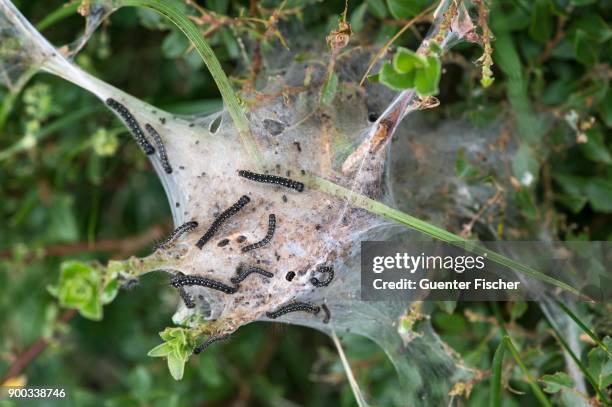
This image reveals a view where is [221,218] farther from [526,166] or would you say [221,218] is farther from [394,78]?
[526,166]

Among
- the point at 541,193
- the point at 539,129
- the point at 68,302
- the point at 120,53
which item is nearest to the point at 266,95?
the point at 68,302

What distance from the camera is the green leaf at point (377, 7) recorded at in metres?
3.20

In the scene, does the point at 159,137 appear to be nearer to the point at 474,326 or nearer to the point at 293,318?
the point at 293,318

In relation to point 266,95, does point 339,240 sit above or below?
below

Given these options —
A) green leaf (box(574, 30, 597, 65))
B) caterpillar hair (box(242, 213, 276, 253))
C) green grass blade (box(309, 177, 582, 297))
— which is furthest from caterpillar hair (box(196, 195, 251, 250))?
green leaf (box(574, 30, 597, 65))

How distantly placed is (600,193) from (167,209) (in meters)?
3.13

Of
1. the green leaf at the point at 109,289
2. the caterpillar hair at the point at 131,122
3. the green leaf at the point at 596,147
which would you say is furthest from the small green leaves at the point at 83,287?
the green leaf at the point at 596,147

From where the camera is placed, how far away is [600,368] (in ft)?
8.85

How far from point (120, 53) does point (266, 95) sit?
2186 mm

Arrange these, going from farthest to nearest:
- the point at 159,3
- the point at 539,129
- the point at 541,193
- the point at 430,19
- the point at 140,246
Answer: the point at 140,246 < the point at 541,193 < the point at 539,129 < the point at 430,19 < the point at 159,3

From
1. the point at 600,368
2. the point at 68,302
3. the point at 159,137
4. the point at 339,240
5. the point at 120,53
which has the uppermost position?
the point at 120,53

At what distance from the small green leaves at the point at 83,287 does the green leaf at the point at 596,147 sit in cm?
268

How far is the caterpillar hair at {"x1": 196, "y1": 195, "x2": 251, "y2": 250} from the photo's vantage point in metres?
2.67

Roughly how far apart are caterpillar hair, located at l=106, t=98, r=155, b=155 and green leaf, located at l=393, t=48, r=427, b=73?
1381 mm
